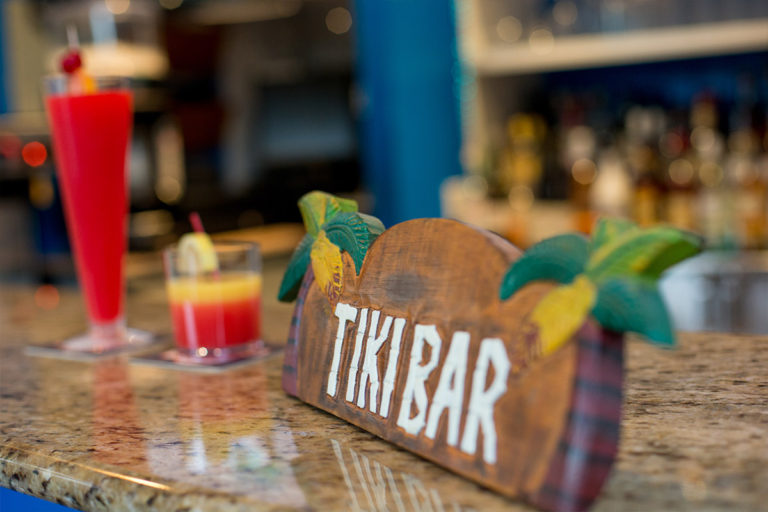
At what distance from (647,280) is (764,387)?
304 mm

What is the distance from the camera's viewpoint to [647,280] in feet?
1.55

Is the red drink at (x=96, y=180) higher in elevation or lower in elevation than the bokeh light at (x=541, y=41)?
lower

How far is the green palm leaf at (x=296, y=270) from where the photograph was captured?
785 millimetres

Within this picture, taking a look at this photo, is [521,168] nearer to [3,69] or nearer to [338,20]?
[338,20]

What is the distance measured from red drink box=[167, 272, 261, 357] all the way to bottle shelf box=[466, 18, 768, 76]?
1.62m

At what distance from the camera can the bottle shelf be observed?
84.2 inches

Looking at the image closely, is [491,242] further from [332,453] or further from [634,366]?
[634,366]

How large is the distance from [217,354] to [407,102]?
2.28 meters

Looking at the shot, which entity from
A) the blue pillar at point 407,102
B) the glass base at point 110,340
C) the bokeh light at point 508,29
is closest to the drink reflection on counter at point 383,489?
the glass base at point 110,340

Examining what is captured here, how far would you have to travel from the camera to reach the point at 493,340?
53cm

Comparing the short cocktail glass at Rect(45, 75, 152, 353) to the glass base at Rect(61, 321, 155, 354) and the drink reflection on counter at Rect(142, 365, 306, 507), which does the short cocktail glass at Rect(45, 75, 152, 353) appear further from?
the drink reflection on counter at Rect(142, 365, 306, 507)

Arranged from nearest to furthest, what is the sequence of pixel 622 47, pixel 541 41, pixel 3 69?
pixel 622 47, pixel 541 41, pixel 3 69

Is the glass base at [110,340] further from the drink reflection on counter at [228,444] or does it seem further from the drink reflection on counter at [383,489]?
the drink reflection on counter at [383,489]

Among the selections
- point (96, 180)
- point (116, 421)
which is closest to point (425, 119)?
point (96, 180)
